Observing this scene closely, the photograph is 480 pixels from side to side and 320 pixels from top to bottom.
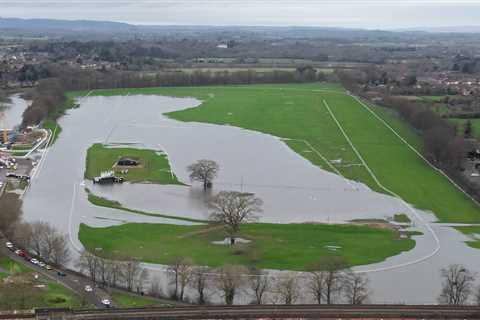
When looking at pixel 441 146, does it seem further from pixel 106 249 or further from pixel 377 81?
pixel 377 81

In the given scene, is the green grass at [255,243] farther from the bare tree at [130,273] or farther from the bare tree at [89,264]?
the bare tree at [130,273]

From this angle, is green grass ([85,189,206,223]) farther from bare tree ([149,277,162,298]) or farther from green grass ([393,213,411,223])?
green grass ([393,213,411,223])

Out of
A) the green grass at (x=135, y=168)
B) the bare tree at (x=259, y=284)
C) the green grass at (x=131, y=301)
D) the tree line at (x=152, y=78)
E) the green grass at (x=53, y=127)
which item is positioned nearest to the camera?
the green grass at (x=131, y=301)

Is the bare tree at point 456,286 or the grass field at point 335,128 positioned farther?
the grass field at point 335,128

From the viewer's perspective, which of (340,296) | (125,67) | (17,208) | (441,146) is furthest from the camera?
(125,67)

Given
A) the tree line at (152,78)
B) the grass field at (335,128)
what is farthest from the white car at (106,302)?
the tree line at (152,78)

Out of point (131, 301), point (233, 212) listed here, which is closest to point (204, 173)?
point (233, 212)

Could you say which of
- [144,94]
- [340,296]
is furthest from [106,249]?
[144,94]
